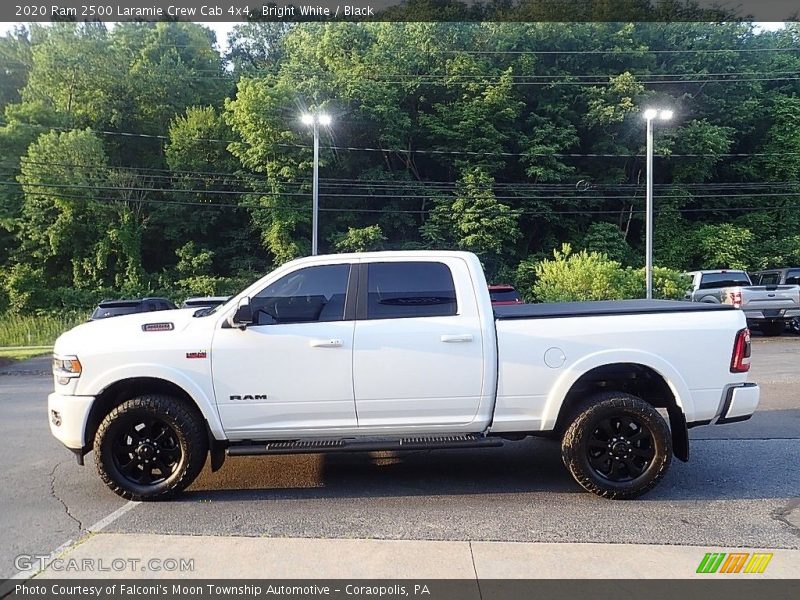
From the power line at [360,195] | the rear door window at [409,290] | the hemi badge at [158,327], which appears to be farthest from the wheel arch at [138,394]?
the power line at [360,195]

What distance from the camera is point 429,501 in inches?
205

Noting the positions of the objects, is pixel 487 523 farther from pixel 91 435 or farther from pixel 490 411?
pixel 91 435

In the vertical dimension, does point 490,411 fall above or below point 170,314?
below

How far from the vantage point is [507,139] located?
39.9 meters

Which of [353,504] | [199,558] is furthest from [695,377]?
[199,558]

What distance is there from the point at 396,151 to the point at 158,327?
36.2 metres

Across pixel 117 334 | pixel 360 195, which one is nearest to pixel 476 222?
pixel 360 195

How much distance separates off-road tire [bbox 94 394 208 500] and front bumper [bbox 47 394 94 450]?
15 cm

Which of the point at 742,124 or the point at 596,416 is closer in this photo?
the point at 596,416

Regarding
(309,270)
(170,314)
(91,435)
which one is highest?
(309,270)
